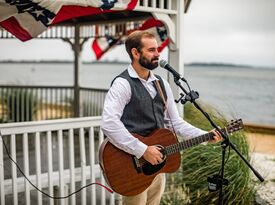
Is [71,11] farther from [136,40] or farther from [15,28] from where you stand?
[136,40]

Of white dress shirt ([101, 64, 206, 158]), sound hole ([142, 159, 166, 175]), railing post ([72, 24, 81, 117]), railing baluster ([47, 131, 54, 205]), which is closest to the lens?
white dress shirt ([101, 64, 206, 158])

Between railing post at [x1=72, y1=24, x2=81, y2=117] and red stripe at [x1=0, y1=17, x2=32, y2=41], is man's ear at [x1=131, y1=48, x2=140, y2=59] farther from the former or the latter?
railing post at [x1=72, y1=24, x2=81, y2=117]

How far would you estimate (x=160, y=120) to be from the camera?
3.20m

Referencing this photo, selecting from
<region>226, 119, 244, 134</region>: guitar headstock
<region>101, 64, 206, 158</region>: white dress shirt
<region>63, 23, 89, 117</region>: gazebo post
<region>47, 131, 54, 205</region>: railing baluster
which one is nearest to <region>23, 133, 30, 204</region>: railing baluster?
<region>47, 131, 54, 205</region>: railing baluster

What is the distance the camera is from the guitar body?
311 cm

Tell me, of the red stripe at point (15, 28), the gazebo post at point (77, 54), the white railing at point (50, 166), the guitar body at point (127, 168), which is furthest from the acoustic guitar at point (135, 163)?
the gazebo post at point (77, 54)

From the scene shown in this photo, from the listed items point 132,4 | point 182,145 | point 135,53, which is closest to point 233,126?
point 182,145

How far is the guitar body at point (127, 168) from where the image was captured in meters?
3.11

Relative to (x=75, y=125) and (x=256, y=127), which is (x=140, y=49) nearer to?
(x=75, y=125)

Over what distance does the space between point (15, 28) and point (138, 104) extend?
178cm

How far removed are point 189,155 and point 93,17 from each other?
4573mm

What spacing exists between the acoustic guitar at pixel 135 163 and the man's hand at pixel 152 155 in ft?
0.37

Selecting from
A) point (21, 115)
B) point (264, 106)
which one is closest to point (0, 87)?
point (21, 115)

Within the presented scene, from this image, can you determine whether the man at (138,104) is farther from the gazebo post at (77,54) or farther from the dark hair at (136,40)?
the gazebo post at (77,54)
